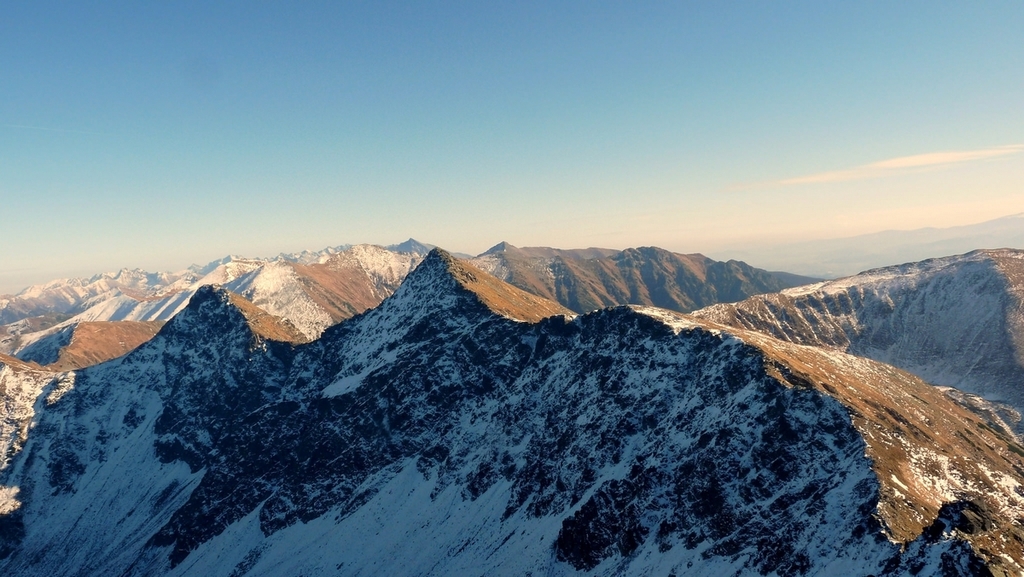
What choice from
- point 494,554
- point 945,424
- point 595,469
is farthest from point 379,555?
point 945,424

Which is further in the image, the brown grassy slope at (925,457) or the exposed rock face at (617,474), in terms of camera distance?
the exposed rock face at (617,474)

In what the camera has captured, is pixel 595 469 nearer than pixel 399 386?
Yes

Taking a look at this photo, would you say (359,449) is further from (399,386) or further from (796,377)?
(796,377)

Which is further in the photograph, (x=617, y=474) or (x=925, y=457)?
(x=617, y=474)

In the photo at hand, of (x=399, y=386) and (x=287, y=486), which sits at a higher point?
(x=399, y=386)

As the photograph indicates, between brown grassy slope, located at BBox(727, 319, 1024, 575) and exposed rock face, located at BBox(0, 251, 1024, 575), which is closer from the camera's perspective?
brown grassy slope, located at BBox(727, 319, 1024, 575)

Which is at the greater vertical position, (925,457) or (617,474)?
(925,457)

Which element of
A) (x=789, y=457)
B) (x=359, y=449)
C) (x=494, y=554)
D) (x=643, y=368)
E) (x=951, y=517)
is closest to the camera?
(x=951, y=517)

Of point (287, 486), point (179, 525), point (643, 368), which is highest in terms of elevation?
point (643, 368)
